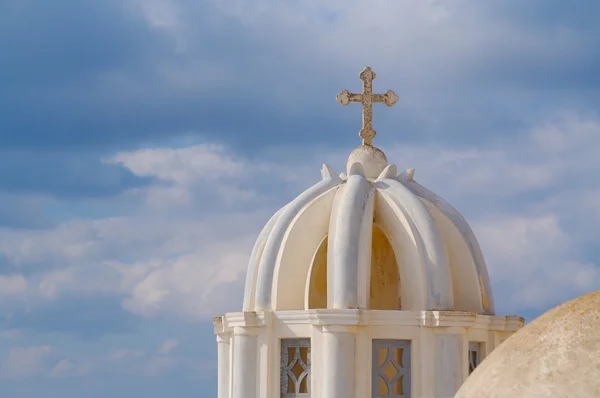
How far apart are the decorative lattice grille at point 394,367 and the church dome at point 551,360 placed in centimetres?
769

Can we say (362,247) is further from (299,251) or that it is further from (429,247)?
(299,251)

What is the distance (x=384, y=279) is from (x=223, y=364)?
10.4 feet

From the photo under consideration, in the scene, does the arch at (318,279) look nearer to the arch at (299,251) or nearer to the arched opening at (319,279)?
the arched opening at (319,279)

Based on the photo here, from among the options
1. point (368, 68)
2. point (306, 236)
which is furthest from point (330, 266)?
point (368, 68)

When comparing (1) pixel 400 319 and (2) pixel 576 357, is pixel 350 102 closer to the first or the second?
(1) pixel 400 319

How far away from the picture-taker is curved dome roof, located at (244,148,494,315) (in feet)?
69.5

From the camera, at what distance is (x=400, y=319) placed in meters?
20.8

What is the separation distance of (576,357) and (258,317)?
31.7ft

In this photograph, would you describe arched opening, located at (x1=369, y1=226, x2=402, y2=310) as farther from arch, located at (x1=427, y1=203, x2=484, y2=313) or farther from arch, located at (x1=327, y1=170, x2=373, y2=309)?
arch, located at (x1=327, y1=170, x2=373, y2=309)

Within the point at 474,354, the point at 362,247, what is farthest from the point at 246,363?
the point at 474,354

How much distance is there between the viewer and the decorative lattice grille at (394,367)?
20891 mm

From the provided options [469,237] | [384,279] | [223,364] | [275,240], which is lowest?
[223,364]

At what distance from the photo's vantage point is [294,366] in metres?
21.3

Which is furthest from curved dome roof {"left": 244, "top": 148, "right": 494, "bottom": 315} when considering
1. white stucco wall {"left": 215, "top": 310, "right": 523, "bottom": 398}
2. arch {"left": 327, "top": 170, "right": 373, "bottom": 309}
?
white stucco wall {"left": 215, "top": 310, "right": 523, "bottom": 398}
